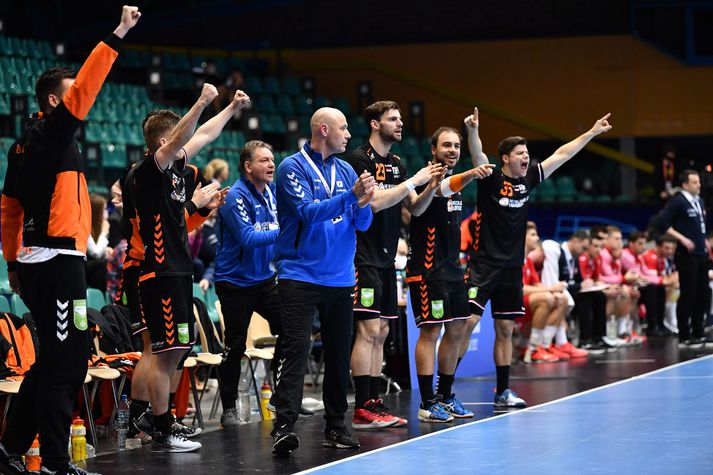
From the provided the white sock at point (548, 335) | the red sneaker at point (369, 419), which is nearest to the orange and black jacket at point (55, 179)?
the red sneaker at point (369, 419)

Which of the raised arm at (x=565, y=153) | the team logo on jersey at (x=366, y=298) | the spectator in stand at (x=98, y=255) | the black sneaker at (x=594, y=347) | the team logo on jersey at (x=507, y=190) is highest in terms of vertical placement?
the raised arm at (x=565, y=153)

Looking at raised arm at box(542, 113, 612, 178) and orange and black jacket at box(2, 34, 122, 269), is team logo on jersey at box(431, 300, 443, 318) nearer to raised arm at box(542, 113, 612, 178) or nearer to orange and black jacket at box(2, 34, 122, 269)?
raised arm at box(542, 113, 612, 178)

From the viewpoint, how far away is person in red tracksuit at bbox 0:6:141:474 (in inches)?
219

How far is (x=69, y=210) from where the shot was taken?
5.69 metres

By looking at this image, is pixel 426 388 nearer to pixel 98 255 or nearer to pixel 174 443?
pixel 174 443

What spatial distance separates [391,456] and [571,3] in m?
19.3

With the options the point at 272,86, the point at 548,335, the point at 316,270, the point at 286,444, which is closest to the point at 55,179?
the point at 316,270

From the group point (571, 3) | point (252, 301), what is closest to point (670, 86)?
point (571, 3)

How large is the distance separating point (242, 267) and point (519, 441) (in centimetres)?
248

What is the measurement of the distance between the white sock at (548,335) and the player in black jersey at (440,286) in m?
4.72

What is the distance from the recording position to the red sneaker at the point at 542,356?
1248 cm

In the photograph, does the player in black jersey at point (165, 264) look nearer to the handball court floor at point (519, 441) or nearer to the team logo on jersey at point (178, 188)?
the team logo on jersey at point (178, 188)

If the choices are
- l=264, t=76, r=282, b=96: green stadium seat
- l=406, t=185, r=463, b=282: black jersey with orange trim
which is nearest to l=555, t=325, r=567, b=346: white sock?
l=406, t=185, r=463, b=282: black jersey with orange trim

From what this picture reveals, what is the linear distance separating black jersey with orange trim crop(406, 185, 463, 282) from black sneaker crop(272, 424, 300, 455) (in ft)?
6.28
